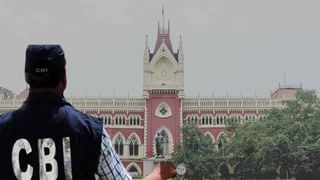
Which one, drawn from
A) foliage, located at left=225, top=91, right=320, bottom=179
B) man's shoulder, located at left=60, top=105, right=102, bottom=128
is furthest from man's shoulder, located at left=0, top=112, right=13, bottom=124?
foliage, located at left=225, top=91, right=320, bottom=179

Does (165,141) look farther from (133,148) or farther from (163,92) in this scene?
(163,92)

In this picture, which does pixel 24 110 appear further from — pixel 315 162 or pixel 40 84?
pixel 315 162

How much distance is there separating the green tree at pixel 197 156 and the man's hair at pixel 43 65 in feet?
136

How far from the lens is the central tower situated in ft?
177

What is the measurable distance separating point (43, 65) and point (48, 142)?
35 centimetres

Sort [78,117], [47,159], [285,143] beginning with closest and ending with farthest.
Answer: [47,159]
[78,117]
[285,143]

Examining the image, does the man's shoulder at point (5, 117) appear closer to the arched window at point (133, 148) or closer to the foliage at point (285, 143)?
the foliage at point (285, 143)

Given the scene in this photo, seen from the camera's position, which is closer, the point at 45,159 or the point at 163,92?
the point at 45,159

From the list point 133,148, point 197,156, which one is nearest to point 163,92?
point 133,148

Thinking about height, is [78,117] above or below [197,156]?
below

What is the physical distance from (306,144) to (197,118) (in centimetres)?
1615

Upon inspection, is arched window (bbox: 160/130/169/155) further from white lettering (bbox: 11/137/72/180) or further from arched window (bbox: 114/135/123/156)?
white lettering (bbox: 11/137/72/180)

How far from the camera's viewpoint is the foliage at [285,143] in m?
40.4

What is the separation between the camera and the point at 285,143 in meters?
40.4
